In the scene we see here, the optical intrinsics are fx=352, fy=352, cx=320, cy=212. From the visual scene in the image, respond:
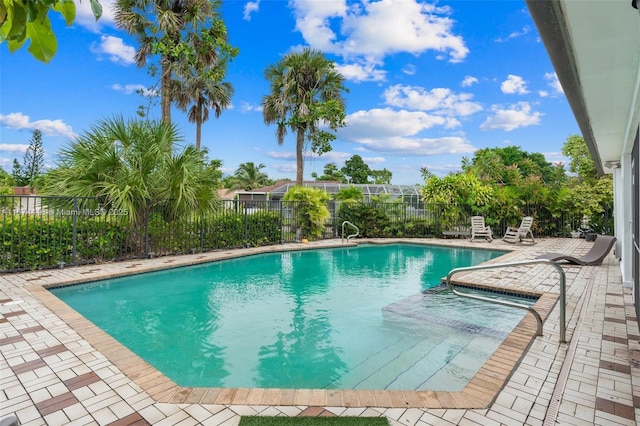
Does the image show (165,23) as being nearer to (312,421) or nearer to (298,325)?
(298,325)

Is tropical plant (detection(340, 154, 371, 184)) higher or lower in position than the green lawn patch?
higher

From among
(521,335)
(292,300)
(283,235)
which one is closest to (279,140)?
(283,235)

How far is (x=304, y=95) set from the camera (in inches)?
706

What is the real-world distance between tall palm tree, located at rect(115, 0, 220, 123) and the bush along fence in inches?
181

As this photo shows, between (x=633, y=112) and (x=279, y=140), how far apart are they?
16352 millimetres

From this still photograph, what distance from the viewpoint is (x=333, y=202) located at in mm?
15594

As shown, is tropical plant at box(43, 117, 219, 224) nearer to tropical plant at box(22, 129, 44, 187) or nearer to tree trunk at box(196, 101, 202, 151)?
tree trunk at box(196, 101, 202, 151)

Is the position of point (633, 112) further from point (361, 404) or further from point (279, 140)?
point (279, 140)

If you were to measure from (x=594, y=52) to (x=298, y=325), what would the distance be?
445cm

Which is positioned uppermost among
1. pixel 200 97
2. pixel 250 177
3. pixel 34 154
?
pixel 200 97

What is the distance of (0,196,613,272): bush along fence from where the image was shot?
762 cm

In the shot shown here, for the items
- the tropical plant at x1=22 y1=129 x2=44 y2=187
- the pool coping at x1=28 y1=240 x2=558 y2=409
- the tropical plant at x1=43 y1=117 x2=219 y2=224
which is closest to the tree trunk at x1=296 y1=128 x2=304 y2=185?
the tropical plant at x1=43 y1=117 x2=219 y2=224

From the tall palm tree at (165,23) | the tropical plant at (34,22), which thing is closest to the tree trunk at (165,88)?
the tall palm tree at (165,23)

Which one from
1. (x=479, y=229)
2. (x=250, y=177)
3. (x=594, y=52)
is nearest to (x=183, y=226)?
(x=594, y=52)
